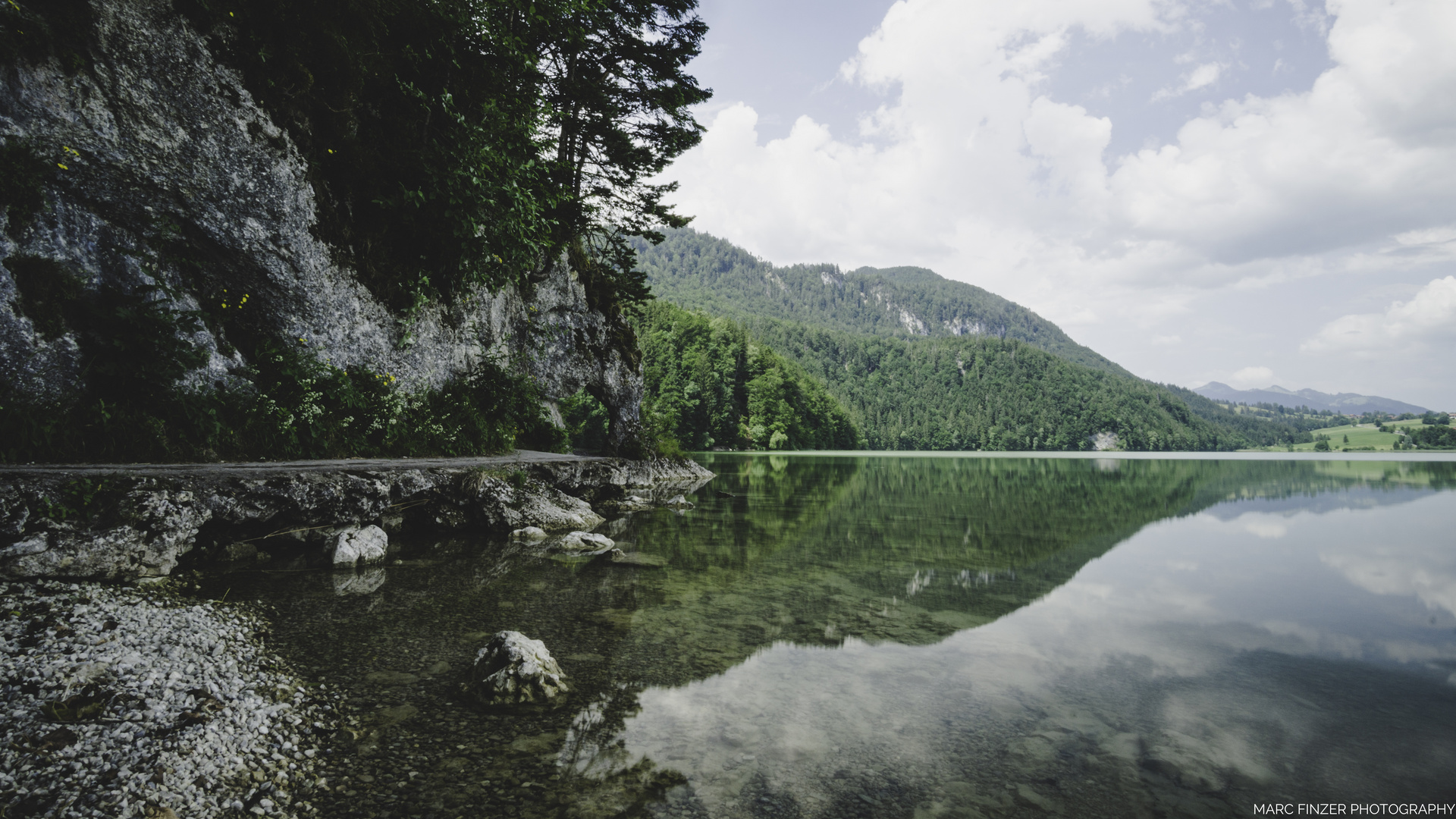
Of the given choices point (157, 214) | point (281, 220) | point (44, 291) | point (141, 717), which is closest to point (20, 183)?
point (44, 291)

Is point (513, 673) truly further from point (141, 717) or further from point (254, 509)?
point (254, 509)

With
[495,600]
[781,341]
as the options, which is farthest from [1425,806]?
[781,341]

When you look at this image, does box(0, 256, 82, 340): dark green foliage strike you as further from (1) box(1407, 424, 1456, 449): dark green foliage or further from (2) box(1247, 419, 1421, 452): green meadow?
(1) box(1407, 424, 1456, 449): dark green foliage

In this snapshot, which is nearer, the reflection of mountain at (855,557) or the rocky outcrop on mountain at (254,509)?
the rocky outcrop on mountain at (254,509)

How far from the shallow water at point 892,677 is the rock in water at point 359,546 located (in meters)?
0.52

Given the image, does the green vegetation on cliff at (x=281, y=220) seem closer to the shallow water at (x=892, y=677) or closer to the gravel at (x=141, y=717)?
the shallow water at (x=892, y=677)

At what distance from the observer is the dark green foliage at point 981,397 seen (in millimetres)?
135875

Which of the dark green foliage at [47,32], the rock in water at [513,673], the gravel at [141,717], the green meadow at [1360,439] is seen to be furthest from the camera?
the green meadow at [1360,439]

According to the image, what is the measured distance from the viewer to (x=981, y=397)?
499ft

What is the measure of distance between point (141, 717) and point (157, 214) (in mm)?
8913

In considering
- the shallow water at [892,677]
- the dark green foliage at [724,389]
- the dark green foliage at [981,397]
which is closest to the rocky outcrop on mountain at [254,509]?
the shallow water at [892,677]

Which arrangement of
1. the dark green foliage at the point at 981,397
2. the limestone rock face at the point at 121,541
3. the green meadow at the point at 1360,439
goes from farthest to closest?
the dark green foliage at the point at 981,397 → the green meadow at the point at 1360,439 → the limestone rock face at the point at 121,541

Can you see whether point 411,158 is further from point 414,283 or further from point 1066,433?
point 1066,433

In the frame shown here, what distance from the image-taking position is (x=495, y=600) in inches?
317
